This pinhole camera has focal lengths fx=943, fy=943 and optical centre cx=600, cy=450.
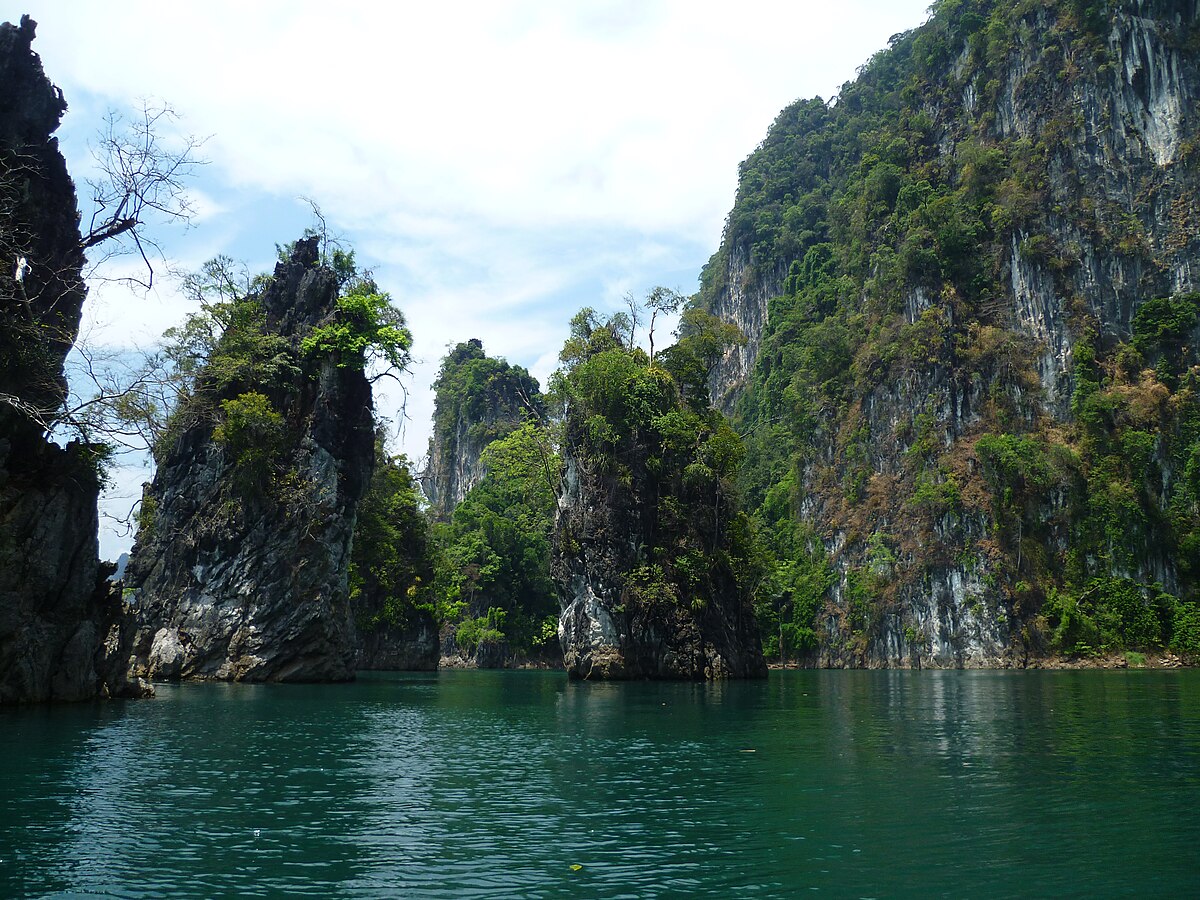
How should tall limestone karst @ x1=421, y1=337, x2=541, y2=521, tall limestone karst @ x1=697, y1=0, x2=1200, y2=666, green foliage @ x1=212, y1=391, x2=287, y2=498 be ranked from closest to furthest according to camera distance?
green foliage @ x1=212, y1=391, x2=287, y2=498
tall limestone karst @ x1=697, y1=0, x2=1200, y2=666
tall limestone karst @ x1=421, y1=337, x2=541, y2=521

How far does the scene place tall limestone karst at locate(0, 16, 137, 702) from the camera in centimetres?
2133

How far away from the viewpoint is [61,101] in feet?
81.2

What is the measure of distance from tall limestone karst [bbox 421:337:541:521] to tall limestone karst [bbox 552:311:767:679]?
68.4 meters

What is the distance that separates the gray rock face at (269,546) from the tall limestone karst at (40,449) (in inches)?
504

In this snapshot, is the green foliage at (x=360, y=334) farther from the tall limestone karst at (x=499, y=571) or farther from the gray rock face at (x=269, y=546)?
the tall limestone karst at (x=499, y=571)

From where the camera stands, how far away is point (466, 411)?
119m

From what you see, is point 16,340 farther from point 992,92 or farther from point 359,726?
point 992,92

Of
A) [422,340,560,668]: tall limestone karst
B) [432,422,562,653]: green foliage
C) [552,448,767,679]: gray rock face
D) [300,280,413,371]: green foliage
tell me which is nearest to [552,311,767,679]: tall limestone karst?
[552,448,767,679]: gray rock face

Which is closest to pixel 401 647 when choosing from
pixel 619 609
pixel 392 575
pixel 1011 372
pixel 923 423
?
pixel 392 575

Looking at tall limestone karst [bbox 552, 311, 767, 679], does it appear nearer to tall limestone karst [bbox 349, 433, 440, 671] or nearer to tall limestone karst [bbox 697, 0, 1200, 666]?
tall limestone karst [bbox 349, 433, 440, 671]

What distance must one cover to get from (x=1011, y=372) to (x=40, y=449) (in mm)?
61469

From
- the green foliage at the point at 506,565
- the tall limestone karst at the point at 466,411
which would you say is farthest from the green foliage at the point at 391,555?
the tall limestone karst at the point at 466,411

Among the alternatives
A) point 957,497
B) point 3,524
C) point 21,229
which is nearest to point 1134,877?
point 3,524

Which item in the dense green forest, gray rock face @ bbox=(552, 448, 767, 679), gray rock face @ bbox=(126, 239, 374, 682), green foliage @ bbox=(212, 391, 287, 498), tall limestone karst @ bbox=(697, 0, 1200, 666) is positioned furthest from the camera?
tall limestone karst @ bbox=(697, 0, 1200, 666)
